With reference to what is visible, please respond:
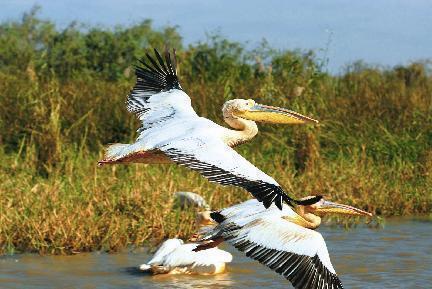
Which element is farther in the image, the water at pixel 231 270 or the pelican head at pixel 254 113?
the water at pixel 231 270

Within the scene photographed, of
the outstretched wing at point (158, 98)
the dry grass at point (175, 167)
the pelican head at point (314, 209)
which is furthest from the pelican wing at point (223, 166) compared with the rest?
the dry grass at point (175, 167)

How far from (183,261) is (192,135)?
1424mm

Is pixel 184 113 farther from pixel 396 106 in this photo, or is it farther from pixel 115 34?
pixel 115 34

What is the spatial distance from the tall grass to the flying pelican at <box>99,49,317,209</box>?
119cm

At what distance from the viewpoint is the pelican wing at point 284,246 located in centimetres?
608

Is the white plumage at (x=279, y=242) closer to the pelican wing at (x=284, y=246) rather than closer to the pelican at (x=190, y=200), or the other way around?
the pelican wing at (x=284, y=246)

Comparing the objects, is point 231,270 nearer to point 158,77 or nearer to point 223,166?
point 158,77

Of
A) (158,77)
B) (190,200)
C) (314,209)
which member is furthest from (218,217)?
(190,200)

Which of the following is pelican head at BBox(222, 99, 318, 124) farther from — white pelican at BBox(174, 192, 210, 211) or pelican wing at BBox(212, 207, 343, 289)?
white pelican at BBox(174, 192, 210, 211)

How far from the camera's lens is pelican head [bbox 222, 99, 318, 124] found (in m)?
6.99

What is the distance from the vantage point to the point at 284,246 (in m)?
6.29

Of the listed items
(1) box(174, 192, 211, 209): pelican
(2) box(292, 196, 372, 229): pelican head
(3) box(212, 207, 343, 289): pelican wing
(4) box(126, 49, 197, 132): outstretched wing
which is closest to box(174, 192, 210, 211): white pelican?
(1) box(174, 192, 211, 209): pelican

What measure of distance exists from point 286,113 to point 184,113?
0.71 metres

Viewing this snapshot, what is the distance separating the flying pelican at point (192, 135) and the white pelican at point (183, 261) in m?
0.93
